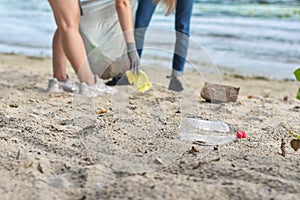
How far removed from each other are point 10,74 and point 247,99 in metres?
2.24

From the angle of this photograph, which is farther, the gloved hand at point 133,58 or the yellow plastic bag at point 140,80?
the yellow plastic bag at point 140,80

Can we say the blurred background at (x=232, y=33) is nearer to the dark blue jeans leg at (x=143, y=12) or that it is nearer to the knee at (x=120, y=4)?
the dark blue jeans leg at (x=143, y=12)

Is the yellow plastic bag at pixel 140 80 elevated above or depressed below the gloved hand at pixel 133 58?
below

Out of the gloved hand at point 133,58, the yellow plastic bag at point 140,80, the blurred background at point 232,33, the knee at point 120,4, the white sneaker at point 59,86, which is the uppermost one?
the knee at point 120,4

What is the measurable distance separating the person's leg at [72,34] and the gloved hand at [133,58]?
1.06ft

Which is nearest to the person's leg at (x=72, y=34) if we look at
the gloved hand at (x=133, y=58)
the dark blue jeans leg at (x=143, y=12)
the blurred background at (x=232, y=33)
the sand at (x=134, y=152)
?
the sand at (x=134, y=152)

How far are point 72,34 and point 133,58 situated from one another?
503mm

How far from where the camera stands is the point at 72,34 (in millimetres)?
3871

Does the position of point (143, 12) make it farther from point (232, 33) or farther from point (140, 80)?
point (232, 33)

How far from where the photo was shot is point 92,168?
221cm

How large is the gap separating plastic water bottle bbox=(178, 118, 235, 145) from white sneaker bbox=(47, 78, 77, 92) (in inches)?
60.6

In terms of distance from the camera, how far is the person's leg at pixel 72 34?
3.82 m

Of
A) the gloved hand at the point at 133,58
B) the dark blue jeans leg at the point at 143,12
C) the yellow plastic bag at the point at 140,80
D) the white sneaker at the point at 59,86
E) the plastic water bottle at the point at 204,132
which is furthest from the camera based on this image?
the dark blue jeans leg at the point at 143,12

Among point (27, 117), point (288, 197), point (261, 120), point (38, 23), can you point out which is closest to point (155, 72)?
point (261, 120)
